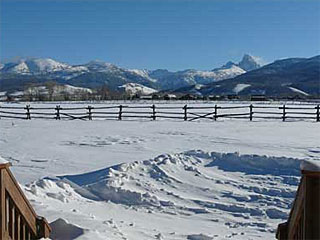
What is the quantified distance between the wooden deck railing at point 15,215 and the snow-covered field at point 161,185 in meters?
1.05

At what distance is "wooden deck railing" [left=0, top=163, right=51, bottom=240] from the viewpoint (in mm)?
4352

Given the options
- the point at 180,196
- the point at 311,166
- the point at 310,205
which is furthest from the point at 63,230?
the point at 180,196

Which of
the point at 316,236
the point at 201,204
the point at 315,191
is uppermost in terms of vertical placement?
the point at 315,191

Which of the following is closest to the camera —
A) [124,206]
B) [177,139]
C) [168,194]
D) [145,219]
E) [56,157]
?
[145,219]

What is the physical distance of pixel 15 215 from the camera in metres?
4.88

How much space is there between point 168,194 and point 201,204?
3.16ft

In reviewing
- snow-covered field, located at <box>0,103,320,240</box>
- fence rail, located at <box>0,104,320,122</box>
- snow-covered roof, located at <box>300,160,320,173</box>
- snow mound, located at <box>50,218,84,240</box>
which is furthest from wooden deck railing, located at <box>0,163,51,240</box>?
fence rail, located at <box>0,104,320,122</box>

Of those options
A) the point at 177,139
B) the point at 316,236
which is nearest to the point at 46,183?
the point at 316,236

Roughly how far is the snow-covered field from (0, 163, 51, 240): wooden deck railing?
3.46 feet

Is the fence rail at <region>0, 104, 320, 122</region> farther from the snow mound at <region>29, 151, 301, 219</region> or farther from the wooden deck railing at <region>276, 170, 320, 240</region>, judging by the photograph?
the wooden deck railing at <region>276, 170, 320, 240</region>

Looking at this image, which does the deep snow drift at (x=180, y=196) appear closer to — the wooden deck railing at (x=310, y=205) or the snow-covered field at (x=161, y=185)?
the snow-covered field at (x=161, y=185)

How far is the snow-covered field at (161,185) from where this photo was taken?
8219mm

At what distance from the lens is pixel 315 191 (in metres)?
3.68

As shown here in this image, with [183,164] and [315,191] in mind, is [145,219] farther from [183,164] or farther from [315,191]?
[315,191]
